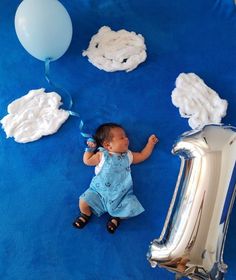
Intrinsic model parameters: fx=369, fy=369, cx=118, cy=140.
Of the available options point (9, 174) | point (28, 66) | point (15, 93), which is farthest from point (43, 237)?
point (28, 66)

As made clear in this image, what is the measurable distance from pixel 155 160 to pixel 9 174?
580mm

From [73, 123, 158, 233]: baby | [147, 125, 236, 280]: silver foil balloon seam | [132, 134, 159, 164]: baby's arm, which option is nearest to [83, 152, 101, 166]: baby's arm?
[73, 123, 158, 233]: baby

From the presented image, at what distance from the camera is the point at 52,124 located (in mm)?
1509

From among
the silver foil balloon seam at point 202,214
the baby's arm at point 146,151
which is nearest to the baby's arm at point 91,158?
the baby's arm at point 146,151

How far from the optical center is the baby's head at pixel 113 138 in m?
1.38

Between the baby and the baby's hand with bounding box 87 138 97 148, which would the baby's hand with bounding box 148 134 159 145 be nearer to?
the baby

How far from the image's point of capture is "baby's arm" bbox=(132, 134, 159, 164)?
1.42 meters

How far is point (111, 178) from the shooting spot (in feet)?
4.49

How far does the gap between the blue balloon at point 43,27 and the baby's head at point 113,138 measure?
1.24 ft

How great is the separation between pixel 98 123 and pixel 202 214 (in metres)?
0.59

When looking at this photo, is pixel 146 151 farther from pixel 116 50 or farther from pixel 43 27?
pixel 43 27

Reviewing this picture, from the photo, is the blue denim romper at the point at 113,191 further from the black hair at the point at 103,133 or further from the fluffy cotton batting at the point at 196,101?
the fluffy cotton batting at the point at 196,101

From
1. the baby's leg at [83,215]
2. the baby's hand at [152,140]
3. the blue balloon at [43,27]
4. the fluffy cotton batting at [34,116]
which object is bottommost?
the baby's leg at [83,215]

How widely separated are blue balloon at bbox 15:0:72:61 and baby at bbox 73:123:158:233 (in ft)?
1.25
